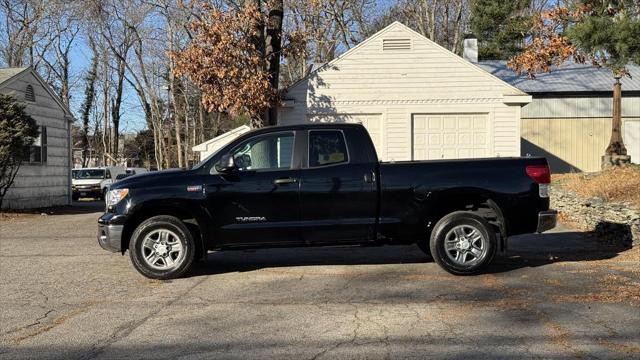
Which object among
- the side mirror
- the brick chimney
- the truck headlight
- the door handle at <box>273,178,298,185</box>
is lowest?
the truck headlight

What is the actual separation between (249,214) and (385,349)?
3224mm

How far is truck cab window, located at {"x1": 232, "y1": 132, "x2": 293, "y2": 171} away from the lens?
26.1 ft

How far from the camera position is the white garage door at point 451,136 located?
55.3 ft

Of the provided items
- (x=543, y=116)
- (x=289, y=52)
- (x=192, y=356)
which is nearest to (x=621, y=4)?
(x=192, y=356)

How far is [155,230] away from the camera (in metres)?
7.92

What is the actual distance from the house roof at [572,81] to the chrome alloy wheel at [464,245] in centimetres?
1843

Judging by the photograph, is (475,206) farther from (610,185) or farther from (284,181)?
(610,185)

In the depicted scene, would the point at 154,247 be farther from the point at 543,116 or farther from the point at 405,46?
the point at 543,116

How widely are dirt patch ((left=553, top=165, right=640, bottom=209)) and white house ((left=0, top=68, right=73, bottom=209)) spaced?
48.8ft

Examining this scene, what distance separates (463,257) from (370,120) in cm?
970

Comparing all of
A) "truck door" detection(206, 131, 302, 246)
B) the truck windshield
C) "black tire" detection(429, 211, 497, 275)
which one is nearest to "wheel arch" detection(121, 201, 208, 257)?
"truck door" detection(206, 131, 302, 246)

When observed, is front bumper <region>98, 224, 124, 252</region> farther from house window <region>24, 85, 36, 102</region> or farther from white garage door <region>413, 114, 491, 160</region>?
house window <region>24, 85, 36, 102</region>

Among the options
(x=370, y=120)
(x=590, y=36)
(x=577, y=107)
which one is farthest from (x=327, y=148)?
(x=577, y=107)

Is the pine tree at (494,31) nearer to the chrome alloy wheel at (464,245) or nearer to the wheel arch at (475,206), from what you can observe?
the wheel arch at (475,206)
